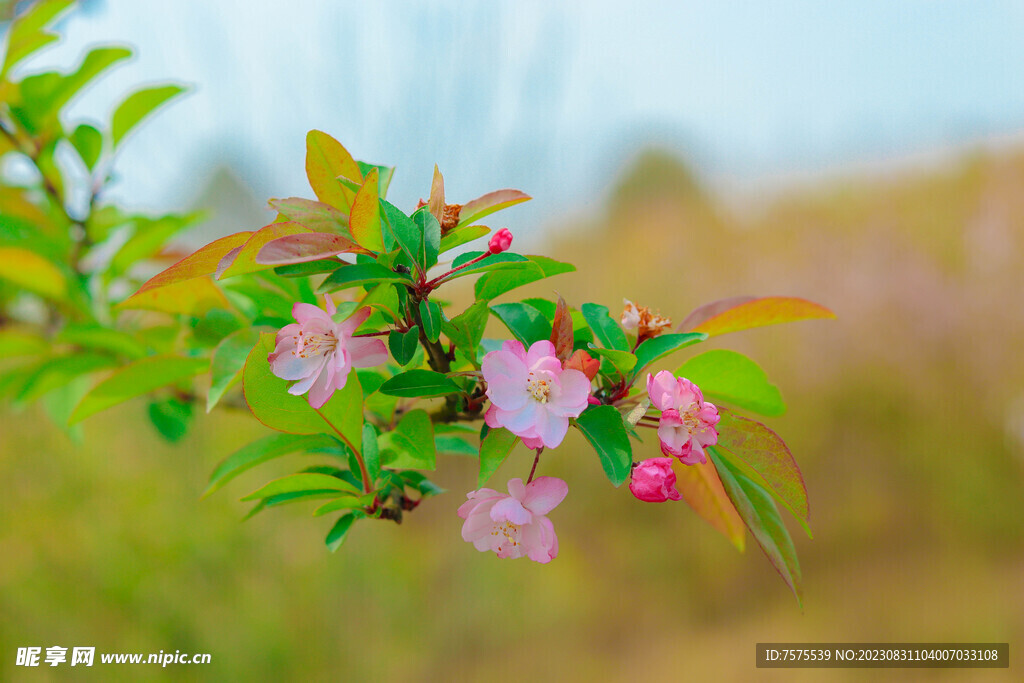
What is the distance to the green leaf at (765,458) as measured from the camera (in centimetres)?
28

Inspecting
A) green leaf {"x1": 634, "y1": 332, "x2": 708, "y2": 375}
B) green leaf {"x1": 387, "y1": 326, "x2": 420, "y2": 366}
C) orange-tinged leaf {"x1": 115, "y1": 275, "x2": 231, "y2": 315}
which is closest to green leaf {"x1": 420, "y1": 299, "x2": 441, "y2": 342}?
green leaf {"x1": 387, "y1": 326, "x2": 420, "y2": 366}

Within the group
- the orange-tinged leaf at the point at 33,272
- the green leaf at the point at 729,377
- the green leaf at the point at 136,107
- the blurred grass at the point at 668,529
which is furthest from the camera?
the blurred grass at the point at 668,529

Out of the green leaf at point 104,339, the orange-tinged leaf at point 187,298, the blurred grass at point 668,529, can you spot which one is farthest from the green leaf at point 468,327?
the blurred grass at point 668,529

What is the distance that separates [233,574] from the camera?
201cm

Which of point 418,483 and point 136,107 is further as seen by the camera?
point 136,107

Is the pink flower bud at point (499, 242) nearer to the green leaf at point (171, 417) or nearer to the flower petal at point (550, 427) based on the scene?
the flower petal at point (550, 427)

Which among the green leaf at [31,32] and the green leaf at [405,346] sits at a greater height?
the green leaf at [31,32]

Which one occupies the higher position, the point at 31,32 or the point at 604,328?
the point at 31,32

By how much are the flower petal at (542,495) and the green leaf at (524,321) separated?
0.06m

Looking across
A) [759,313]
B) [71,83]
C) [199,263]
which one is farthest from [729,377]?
[71,83]

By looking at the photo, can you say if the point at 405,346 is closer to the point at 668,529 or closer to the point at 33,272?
the point at 33,272

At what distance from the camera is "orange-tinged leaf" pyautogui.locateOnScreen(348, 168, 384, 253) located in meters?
0.27

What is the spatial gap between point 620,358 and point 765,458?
8 cm

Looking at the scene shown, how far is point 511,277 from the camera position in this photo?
30 centimetres
